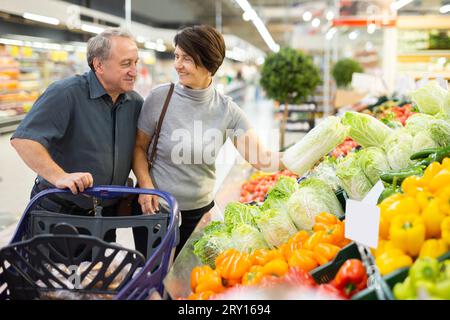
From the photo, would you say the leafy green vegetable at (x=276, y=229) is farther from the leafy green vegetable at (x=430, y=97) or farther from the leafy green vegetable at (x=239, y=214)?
the leafy green vegetable at (x=430, y=97)

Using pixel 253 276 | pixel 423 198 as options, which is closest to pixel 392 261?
pixel 423 198

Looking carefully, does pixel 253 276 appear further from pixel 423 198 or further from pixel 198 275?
pixel 423 198

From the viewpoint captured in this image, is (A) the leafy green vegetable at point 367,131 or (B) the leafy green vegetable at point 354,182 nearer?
(B) the leafy green vegetable at point 354,182

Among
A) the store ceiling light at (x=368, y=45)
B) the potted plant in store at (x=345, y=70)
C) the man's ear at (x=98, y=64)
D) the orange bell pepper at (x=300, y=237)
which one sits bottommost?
the orange bell pepper at (x=300, y=237)

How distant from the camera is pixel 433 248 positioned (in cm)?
144

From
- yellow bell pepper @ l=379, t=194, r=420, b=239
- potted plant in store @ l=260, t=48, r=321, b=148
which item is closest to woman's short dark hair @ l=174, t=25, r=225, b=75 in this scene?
yellow bell pepper @ l=379, t=194, r=420, b=239

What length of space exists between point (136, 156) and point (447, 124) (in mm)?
1543

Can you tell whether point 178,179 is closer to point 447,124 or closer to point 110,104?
point 110,104

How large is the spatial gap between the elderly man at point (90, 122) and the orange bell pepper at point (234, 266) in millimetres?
886

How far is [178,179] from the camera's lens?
2688mm

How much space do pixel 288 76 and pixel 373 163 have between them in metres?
5.27

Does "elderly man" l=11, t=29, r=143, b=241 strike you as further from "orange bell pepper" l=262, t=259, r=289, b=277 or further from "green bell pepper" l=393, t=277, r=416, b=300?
"green bell pepper" l=393, t=277, r=416, b=300

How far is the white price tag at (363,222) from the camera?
1453 mm

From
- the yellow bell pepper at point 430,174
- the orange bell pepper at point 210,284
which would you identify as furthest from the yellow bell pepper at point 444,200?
the orange bell pepper at point 210,284
